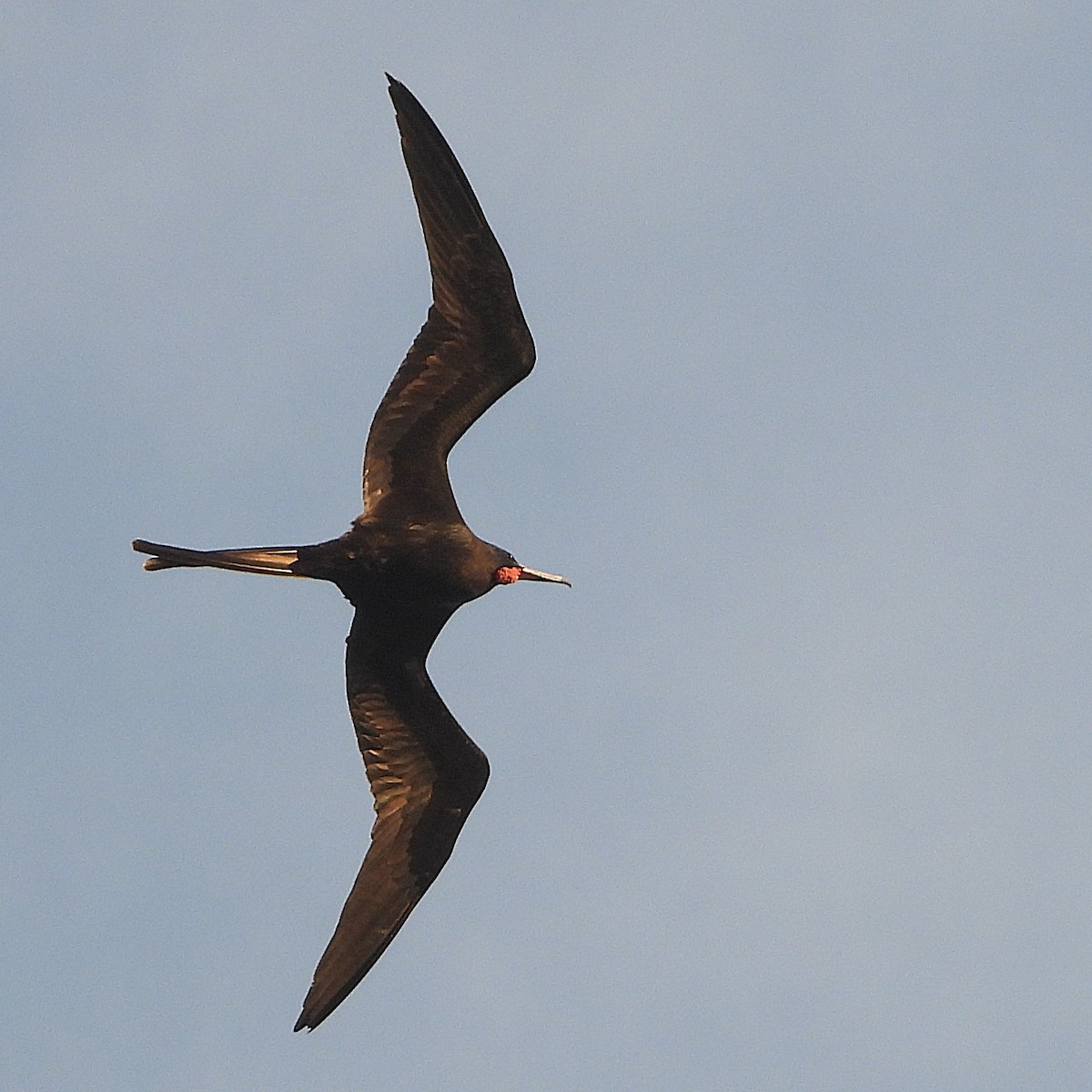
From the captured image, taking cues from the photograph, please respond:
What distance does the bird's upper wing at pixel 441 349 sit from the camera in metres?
16.7

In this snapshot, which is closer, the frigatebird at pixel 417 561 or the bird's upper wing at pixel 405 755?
the frigatebird at pixel 417 561

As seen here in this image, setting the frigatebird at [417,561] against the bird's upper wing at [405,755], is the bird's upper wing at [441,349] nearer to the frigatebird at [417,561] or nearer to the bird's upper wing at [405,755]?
the frigatebird at [417,561]

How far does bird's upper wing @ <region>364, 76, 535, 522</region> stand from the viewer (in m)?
16.7

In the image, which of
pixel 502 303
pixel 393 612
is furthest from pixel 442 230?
pixel 393 612

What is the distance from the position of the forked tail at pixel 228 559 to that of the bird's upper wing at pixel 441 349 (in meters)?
0.85

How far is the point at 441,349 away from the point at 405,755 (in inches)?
134

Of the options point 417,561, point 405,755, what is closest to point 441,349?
point 417,561

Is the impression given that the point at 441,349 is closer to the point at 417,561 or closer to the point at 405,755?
the point at 417,561

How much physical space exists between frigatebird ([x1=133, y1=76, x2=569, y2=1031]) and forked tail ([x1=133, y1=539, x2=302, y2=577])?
2 cm

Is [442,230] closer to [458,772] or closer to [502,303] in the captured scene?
[502,303]

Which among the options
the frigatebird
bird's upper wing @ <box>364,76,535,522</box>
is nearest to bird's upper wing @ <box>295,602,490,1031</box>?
the frigatebird

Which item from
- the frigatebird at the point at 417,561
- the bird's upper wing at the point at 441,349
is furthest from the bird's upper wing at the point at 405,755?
the bird's upper wing at the point at 441,349

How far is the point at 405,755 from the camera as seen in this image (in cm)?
1819

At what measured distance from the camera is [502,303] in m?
17.0
